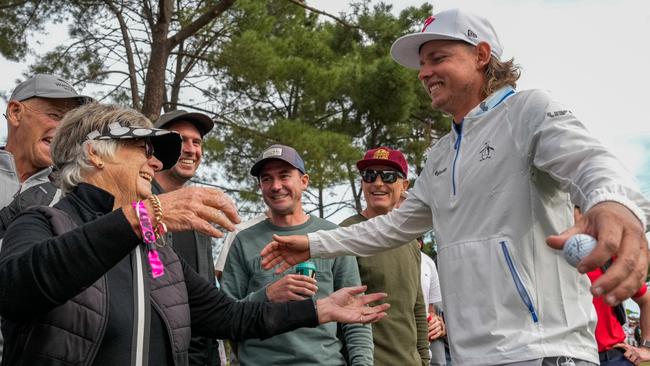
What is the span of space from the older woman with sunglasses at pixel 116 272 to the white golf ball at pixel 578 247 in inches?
42.5

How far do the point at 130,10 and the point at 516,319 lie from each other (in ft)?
45.3

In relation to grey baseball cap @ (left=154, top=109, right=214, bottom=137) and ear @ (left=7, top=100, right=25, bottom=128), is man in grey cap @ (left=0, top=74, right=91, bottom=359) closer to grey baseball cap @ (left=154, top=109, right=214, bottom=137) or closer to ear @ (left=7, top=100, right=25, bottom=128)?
ear @ (left=7, top=100, right=25, bottom=128)

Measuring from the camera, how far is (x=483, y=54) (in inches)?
134

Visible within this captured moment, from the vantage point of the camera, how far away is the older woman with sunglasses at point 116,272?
2426 millimetres

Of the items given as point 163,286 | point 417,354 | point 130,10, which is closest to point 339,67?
point 130,10

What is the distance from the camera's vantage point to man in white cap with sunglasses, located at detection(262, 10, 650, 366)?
8.61 feet

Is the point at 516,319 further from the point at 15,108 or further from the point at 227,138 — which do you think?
the point at 227,138

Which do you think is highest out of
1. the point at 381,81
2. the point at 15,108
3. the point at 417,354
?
the point at 381,81

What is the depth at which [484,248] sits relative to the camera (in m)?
2.88

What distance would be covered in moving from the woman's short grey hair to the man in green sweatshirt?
1.17 m

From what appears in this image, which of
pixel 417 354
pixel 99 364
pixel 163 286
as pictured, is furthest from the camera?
pixel 417 354

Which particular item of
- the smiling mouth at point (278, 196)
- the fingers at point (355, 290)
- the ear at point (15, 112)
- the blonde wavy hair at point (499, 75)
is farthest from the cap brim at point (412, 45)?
the ear at point (15, 112)

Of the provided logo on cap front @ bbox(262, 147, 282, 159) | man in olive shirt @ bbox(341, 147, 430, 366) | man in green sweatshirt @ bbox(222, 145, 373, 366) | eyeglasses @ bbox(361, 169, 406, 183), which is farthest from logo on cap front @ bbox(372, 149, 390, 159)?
logo on cap front @ bbox(262, 147, 282, 159)

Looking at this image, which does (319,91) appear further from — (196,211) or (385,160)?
(196,211)
